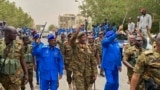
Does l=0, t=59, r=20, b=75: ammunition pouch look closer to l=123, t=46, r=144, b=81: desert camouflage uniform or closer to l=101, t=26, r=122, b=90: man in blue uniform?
l=123, t=46, r=144, b=81: desert camouflage uniform

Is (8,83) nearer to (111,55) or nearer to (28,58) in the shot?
(111,55)

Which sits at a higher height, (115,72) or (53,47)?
(53,47)

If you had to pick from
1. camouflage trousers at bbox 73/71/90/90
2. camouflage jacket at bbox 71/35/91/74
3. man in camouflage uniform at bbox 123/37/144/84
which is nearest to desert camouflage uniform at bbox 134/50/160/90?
man in camouflage uniform at bbox 123/37/144/84

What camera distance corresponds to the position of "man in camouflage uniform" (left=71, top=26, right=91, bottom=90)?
10080mm

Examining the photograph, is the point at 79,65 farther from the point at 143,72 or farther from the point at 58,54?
the point at 143,72

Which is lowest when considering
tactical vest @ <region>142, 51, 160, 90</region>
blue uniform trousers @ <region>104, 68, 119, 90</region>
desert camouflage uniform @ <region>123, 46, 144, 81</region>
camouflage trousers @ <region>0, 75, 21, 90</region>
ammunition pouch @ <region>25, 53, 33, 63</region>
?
blue uniform trousers @ <region>104, 68, 119, 90</region>

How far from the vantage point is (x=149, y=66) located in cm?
632

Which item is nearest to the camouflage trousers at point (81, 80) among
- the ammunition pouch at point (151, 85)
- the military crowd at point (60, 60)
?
the military crowd at point (60, 60)

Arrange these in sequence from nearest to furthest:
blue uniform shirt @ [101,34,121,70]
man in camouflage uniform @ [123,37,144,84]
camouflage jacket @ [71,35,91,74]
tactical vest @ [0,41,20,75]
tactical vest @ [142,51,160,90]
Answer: tactical vest @ [142,51,160,90], tactical vest @ [0,41,20,75], man in camouflage uniform @ [123,37,144,84], camouflage jacket @ [71,35,91,74], blue uniform shirt @ [101,34,121,70]

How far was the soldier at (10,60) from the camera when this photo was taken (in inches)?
313

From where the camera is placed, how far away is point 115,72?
11.0 m

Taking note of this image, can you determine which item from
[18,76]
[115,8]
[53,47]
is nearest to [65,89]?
[53,47]

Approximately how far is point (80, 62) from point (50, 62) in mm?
646

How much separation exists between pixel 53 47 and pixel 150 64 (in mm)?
4065
